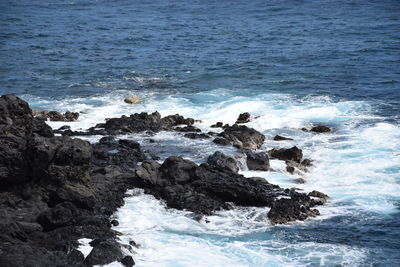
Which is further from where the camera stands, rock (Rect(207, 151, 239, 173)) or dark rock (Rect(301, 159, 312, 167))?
dark rock (Rect(301, 159, 312, 167))

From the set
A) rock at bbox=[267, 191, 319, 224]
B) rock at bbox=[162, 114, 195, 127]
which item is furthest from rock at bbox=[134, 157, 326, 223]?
rock at bbox=[162, 114, 195, 127]

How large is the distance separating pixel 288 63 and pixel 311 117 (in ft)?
44.1

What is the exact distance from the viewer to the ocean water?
72.5ft

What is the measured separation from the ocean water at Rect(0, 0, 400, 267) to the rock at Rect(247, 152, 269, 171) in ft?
1.46

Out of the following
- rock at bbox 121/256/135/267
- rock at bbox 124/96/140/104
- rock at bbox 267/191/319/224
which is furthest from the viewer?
rock at bbox 124/96/140/104

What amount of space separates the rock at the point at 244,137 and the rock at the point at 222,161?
295 cm

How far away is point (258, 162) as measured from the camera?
95.8 feet

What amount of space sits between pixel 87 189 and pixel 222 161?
719 centimetres

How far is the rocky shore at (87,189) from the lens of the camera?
19.7 meters

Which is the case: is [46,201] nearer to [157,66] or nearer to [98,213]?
[98,213]

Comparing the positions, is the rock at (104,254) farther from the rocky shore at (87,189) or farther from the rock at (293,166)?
the rock at (293,166)

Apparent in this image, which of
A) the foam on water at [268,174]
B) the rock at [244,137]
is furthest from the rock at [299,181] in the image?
the rock at [244,137]

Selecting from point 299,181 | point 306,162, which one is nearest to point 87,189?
point 299,181

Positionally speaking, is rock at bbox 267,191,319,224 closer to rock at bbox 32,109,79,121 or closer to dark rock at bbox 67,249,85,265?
dark rock at bbox 67,249,85,265
